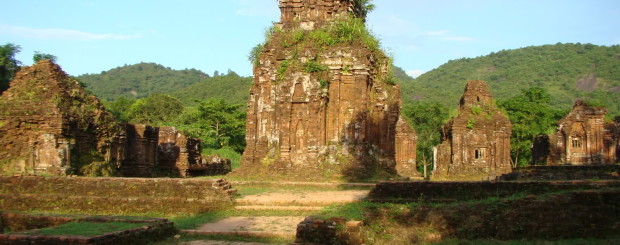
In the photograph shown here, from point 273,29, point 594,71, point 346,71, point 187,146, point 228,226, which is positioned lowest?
point 228,226

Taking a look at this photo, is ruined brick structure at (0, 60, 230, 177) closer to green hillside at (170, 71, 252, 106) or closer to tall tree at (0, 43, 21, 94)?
tall tree at (0, 43, 21, 94)

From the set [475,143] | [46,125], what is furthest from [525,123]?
[46,125]

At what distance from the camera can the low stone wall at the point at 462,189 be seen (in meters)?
10.4

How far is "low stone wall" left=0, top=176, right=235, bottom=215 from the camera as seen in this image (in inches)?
499

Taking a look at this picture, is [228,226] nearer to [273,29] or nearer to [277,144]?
[277,144]

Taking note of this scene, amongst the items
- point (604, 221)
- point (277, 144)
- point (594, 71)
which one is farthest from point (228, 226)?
point (594, 71)

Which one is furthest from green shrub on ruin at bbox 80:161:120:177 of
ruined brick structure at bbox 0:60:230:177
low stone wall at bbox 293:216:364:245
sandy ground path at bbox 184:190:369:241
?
low stone wall at bbox 293:216:364:245

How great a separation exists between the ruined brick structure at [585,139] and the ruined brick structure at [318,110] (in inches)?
611

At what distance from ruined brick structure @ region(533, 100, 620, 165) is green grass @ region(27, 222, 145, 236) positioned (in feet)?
95.9

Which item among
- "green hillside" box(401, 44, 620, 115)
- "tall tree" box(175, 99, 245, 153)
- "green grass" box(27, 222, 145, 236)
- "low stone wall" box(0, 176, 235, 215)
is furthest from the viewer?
"green hillside" box(401, 44, 620, 115)

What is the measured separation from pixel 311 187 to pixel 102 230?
1002cm

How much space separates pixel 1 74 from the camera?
35281 mm

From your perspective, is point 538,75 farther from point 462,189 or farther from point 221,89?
point 462,189

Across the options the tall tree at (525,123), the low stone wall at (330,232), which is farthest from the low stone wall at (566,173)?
the tall tree at (525,123)
